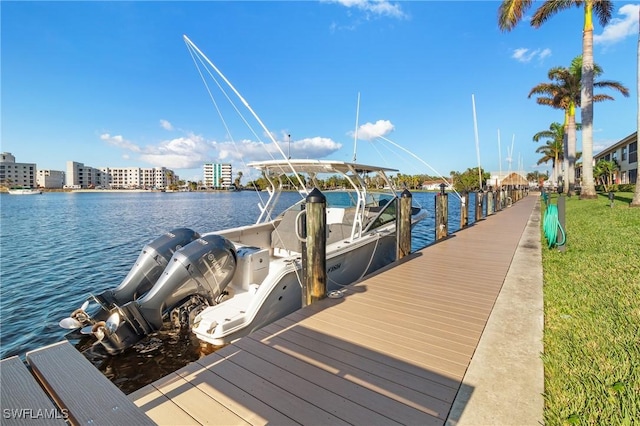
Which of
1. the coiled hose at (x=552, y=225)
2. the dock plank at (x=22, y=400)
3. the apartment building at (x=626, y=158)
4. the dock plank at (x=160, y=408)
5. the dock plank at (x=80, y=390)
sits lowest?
the dock plank at (x=160, y=408)

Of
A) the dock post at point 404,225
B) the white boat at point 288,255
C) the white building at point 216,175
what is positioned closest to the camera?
the white boat at point 288,255

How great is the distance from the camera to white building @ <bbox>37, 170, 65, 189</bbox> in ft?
410

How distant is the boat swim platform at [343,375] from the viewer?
1479 mm

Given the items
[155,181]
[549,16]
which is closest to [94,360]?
[549,16]

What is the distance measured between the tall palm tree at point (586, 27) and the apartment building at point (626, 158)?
17394 millimetres

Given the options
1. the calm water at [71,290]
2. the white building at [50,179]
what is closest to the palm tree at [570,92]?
the calm water at [71,290]

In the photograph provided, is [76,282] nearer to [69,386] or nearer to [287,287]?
[287,287]

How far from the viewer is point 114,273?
905cm

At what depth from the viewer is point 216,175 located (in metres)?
168

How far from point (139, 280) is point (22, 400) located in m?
3.82

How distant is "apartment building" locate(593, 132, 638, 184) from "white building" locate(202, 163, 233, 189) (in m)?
146

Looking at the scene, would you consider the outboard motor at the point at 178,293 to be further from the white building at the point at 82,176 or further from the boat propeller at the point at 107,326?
the white building at the point at 82,176

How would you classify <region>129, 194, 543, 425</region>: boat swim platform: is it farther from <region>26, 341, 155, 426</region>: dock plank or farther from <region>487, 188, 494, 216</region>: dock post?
<region>487, 188, 494, 216</region>: dock post

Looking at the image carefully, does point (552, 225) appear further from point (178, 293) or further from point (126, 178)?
point (126, 178)
